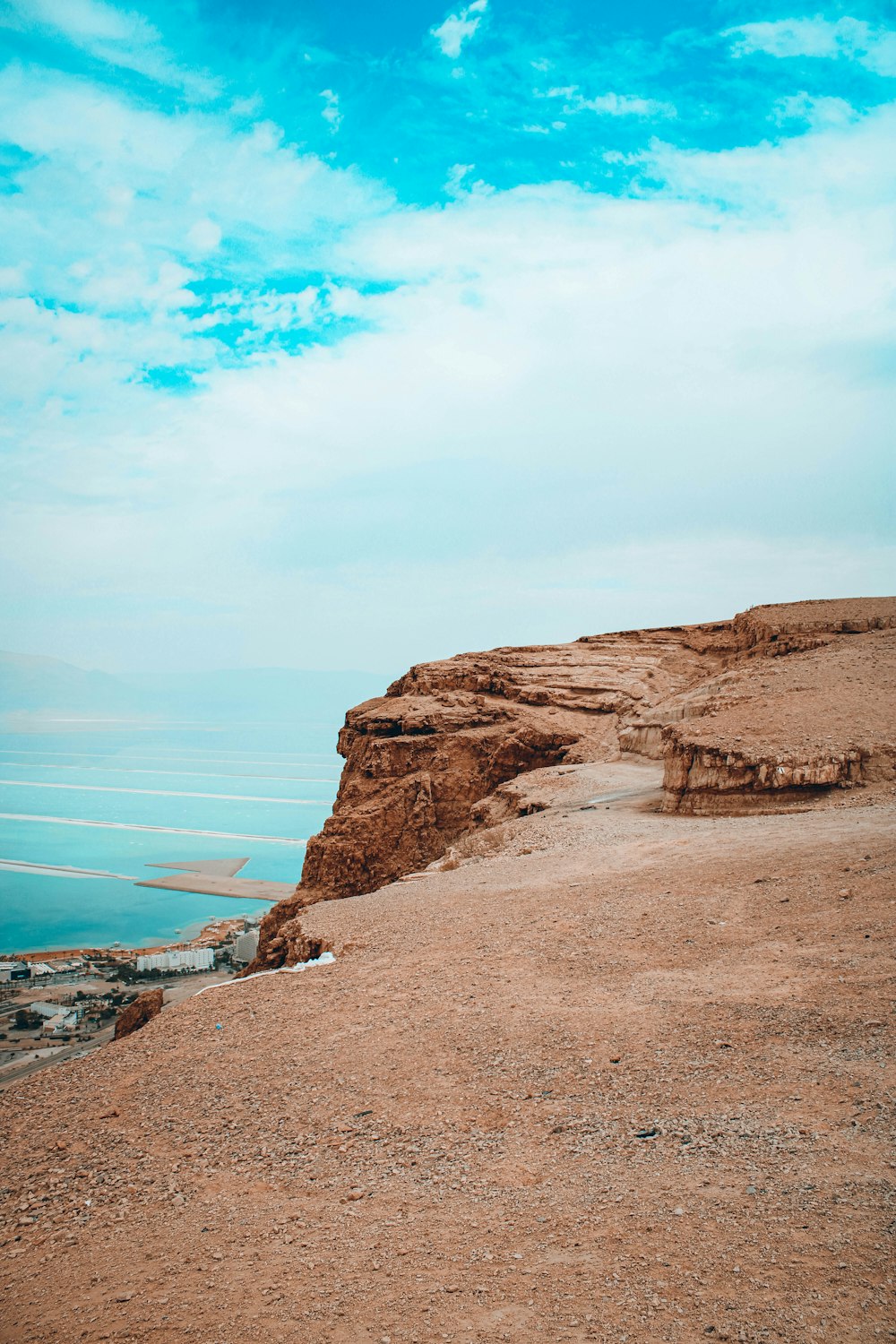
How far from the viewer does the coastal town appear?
18250mm

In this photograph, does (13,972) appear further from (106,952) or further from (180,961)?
(180,961)

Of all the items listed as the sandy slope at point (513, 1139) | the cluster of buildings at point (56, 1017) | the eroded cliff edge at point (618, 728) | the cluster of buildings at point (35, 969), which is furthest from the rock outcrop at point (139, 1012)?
the cluster of buildings at point (35, 969)

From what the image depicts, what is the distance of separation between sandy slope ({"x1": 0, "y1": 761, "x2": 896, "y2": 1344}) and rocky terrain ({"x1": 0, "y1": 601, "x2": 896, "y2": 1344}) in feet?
0.06

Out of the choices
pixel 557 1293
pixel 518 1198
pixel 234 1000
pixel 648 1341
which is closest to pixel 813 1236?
pixel 648 1341

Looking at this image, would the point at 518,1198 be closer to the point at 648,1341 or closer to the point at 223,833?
the point at 648,1341

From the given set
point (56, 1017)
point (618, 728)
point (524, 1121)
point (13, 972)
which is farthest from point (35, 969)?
point (524, 1121)

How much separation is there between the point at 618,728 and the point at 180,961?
15.2 m

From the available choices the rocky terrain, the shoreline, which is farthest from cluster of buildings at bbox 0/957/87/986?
the rocky terrain

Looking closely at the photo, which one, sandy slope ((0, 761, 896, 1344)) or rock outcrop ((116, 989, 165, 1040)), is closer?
sandy slope ((0, 761, 896, 1344))

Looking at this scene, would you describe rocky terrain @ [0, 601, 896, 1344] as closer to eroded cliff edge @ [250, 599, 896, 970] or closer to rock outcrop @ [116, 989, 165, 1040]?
eroded cliff edge @ [250, 599, 896, 970]

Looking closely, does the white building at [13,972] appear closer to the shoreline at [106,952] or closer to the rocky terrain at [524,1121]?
the shoreline at [106,952]

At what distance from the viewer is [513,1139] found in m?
4.56

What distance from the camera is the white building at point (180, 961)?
24797 millimetres

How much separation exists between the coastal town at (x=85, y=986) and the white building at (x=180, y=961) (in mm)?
27
